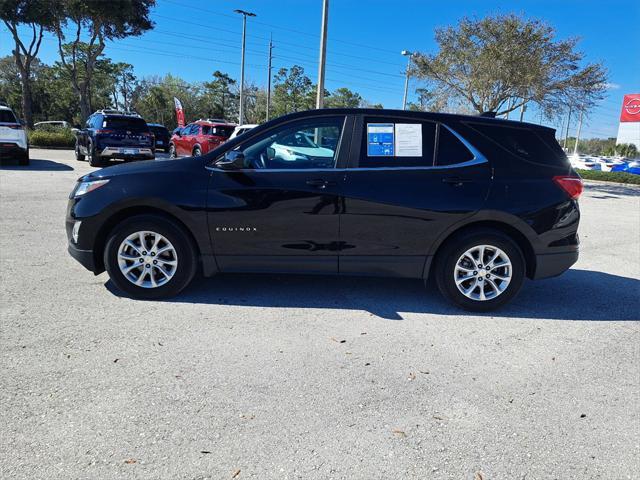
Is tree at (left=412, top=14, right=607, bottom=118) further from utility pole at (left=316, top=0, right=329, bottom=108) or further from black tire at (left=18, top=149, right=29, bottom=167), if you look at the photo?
black tire at (left=18, top=149, right=29, bottom=167)

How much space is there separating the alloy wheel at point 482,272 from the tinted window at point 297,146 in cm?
150

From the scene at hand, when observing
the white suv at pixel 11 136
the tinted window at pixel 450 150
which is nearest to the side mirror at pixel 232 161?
the tinted window at pixel 450 150

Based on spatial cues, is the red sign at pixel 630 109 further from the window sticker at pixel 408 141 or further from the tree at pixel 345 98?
the window sticker at pixel 408 141

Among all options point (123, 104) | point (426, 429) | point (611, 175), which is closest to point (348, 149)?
point (426, 429)

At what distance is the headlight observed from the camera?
414 centimetres

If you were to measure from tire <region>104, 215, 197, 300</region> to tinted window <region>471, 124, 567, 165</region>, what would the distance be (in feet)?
9.43

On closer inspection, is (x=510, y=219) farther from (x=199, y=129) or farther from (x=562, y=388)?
(x=199, y=129)

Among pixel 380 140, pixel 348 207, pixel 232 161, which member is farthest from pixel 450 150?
pixel 232 161

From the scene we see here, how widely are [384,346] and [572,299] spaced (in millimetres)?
2457

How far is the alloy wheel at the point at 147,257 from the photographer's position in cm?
414

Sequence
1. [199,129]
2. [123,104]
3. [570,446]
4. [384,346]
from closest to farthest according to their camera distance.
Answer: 1. [570,446]
2. [384,346]
3. [199,129]
4. [123,104]

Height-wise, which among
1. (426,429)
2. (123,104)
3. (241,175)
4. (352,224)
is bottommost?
(426,429)

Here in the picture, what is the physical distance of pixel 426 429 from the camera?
101 inches

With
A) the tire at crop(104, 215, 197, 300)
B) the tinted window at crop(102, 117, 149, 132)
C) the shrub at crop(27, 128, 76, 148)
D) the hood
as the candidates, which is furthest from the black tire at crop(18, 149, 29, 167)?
the tire at crop(104, 215, 197, 300)
